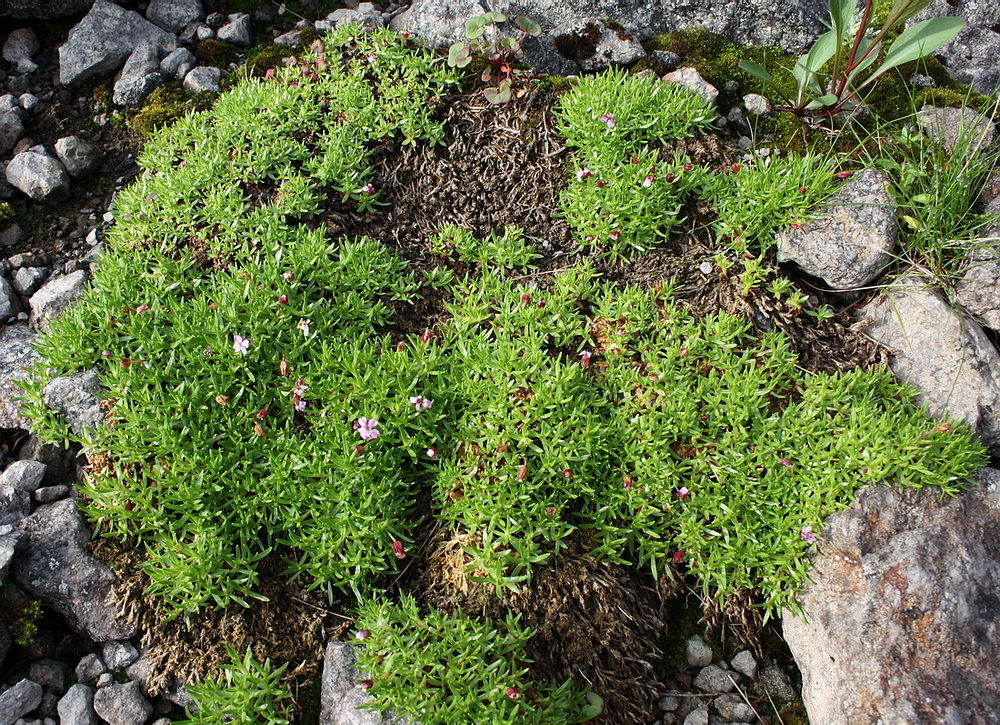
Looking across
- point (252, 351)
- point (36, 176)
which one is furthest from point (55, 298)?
point (252, 351)

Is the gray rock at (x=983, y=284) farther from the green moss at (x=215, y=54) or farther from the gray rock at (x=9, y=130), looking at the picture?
the gray rock at (x=9, y=130)

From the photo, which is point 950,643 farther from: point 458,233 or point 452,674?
point 458,233

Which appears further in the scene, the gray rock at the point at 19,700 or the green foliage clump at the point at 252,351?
the green foliage clump at the point at 252,351

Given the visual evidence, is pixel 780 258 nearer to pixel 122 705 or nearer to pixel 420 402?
pixel 420 402

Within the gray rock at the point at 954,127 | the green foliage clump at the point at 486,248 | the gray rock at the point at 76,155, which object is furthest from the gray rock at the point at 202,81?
the gray rock at the point at 954,127

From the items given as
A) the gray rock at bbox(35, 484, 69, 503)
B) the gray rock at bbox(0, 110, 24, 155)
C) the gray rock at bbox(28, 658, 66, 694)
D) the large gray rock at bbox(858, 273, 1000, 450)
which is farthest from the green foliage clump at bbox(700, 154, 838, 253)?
the gray rock at bbox(0, 110, 24, 155)

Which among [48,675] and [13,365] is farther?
[13,365]
